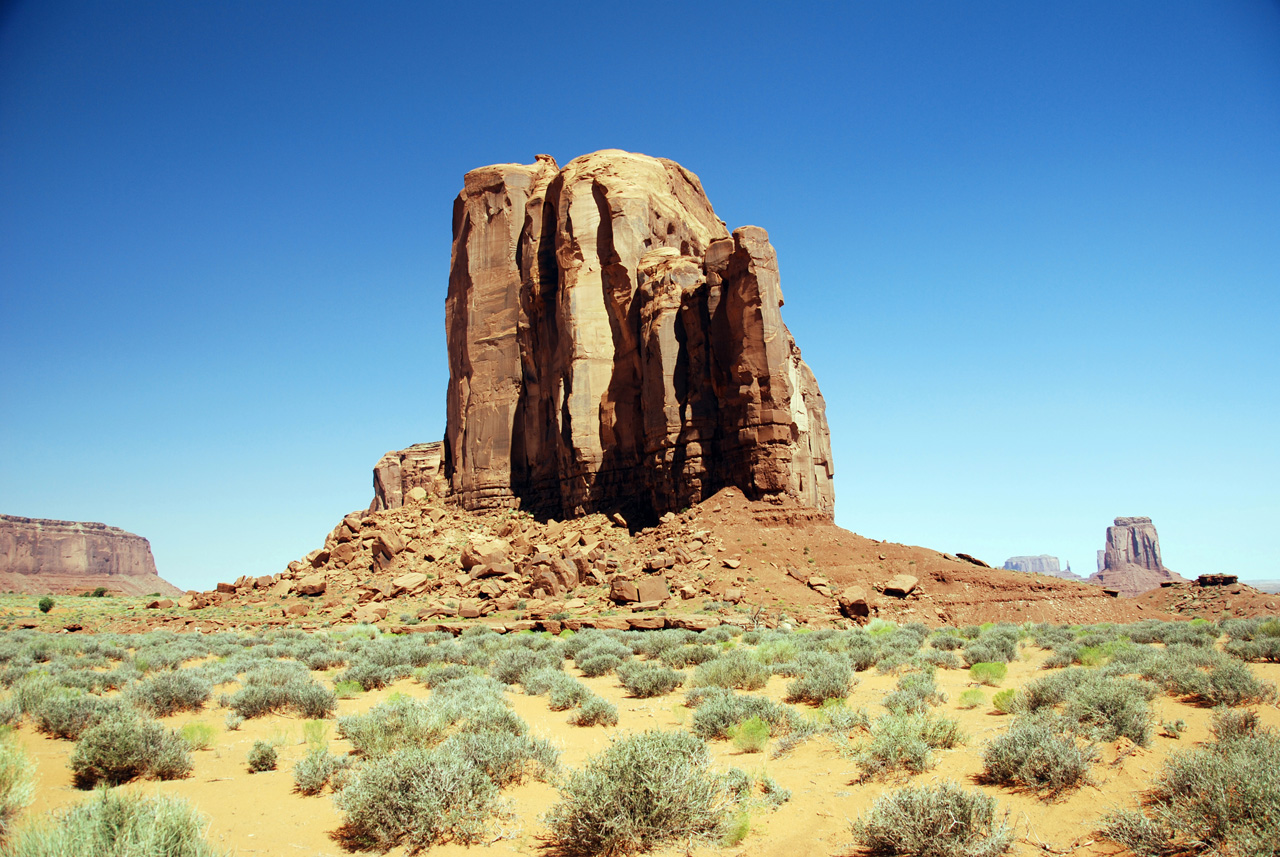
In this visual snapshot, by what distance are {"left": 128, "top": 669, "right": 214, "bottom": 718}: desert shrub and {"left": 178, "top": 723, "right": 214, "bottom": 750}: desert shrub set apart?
201 cm

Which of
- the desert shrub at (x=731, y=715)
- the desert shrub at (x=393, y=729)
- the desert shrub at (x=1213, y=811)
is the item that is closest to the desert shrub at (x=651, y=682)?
the desert shrub at (x=731, y=715)

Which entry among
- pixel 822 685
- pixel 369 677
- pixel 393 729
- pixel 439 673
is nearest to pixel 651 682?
pixel 822 685

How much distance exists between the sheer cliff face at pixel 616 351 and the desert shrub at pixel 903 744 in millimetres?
23079

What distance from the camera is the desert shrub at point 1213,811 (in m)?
4.62

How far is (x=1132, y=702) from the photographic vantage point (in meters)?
7.65

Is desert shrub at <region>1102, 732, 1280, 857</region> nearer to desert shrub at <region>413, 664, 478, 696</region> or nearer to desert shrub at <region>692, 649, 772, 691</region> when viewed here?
desert shrub at <region>692, 649, 772, 691</region>

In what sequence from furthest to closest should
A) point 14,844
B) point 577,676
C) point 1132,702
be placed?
1. point 577,676
2. point 1132,702
3. point 14,844

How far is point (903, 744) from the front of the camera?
280 inches

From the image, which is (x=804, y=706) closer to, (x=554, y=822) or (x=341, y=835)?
(x=554, y=822)

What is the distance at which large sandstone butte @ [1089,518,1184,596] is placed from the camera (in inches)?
5157

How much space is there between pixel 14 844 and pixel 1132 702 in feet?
30.7

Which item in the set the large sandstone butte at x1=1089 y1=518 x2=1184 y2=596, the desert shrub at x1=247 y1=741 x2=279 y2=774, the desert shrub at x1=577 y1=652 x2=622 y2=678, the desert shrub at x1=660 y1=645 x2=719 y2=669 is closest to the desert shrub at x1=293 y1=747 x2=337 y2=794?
the desert shrub at x1=247 y1=741 x2=279 y2=774

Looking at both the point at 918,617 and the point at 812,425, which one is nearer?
the point at 918,617

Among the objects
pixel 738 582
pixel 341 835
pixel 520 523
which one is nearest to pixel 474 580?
pixel 520 523
